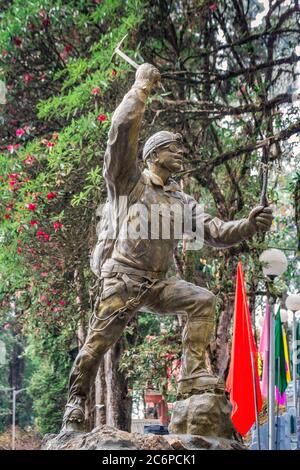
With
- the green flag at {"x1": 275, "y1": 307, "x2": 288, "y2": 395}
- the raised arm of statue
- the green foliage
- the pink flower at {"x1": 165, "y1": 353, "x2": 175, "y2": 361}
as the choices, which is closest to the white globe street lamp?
the green flag at {"x1": 275, "y1": 307, "x2": 288, "y2": 395}

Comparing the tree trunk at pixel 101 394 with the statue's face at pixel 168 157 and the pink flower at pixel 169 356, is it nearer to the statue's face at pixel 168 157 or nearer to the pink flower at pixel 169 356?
the pink flower at pixel 169 356

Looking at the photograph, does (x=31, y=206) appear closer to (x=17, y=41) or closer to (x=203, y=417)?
(x=17, y=41)

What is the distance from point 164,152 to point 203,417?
216cm

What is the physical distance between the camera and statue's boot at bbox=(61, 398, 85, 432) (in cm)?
741

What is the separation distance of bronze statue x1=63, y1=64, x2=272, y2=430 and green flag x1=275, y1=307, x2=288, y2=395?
5.42 meters

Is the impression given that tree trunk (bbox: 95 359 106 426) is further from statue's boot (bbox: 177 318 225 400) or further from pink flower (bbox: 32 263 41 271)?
statue's boot (bbox: 177 318 225 400)

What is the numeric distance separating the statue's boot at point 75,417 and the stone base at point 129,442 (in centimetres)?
9

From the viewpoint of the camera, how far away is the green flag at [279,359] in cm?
1309

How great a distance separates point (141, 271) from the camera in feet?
25.1

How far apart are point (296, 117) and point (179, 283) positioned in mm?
5364

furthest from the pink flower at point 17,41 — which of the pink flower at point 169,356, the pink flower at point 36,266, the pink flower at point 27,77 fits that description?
the pink flower at point 169,356
